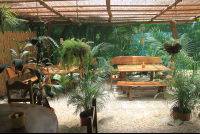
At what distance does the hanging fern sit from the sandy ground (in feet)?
3.94

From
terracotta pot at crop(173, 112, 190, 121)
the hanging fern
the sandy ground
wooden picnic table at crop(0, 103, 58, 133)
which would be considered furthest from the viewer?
terracotta pot at crop(173, 112, 190, 121)

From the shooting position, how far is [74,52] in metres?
2.43

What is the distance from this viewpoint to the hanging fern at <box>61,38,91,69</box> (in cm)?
242

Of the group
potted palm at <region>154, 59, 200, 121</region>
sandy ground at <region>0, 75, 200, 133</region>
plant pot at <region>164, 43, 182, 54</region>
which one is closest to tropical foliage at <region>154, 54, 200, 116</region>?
potted palm at <region>154, 59, 200, 121</region>

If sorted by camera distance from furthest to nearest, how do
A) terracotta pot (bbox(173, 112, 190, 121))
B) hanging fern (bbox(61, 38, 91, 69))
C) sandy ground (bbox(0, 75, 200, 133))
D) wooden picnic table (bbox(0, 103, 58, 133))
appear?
terracotta pot (bbox(173, 112, 190, 121))
sandy ground (bbox(0, 75, 200, 133))
hanging fern (bbox(61, 38, 91, 69))
wooden picnic table (bbox(0, 103, 58, 133))

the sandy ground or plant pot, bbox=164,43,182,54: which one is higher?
plant pot, bbox=164,43,182,54

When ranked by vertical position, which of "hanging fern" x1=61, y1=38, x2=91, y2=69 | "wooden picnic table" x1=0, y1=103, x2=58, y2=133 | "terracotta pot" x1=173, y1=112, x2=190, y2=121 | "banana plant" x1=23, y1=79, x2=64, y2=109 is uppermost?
"hanging fern" x1=61, y1=38, x2=91, y2=69

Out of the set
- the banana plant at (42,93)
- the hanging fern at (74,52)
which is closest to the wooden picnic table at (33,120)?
the hanging fern at (74,52)

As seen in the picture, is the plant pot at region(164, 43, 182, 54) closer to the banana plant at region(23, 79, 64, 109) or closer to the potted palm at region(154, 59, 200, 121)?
the potted palm at region(154, 59, 200, 121)

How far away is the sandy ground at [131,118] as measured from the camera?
2.55 m

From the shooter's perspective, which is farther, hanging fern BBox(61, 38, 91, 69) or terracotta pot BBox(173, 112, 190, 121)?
terracotta pot BBox(173, 112, 190, 121)

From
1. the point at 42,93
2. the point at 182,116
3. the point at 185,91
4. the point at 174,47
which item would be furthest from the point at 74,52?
the point at 182,116

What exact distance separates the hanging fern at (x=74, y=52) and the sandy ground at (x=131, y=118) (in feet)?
3.94

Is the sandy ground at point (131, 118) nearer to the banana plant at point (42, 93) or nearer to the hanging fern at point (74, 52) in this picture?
the banana plant at point (42, 93)
